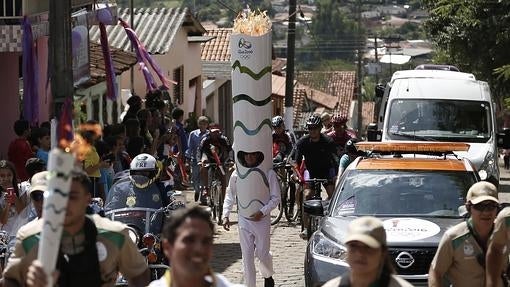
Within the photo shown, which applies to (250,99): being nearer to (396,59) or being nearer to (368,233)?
(368,233)

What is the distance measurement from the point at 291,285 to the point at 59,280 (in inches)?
316

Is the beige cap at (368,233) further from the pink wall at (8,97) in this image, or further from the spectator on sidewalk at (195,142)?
the spectator on sidewalk at (195,142)

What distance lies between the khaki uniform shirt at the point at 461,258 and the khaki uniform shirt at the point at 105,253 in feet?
7.58

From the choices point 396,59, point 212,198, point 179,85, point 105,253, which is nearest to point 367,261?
point 105,253

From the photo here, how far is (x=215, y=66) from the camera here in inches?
1938

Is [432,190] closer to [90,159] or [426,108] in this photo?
[90,159]

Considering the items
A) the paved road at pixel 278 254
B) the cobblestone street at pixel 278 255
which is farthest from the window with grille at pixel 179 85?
the cobblestone street at pixel 278 255

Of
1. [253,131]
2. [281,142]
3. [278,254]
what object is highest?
[253,131]

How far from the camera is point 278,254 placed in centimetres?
1706

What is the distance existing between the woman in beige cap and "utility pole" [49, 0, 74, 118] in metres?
7.59

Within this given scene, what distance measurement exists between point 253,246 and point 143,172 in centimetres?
138

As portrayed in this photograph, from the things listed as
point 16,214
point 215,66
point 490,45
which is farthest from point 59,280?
point 215,66

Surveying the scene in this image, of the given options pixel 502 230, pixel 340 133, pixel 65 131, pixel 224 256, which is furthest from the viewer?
pixel 340 133

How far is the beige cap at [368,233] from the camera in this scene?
658 centimetres
